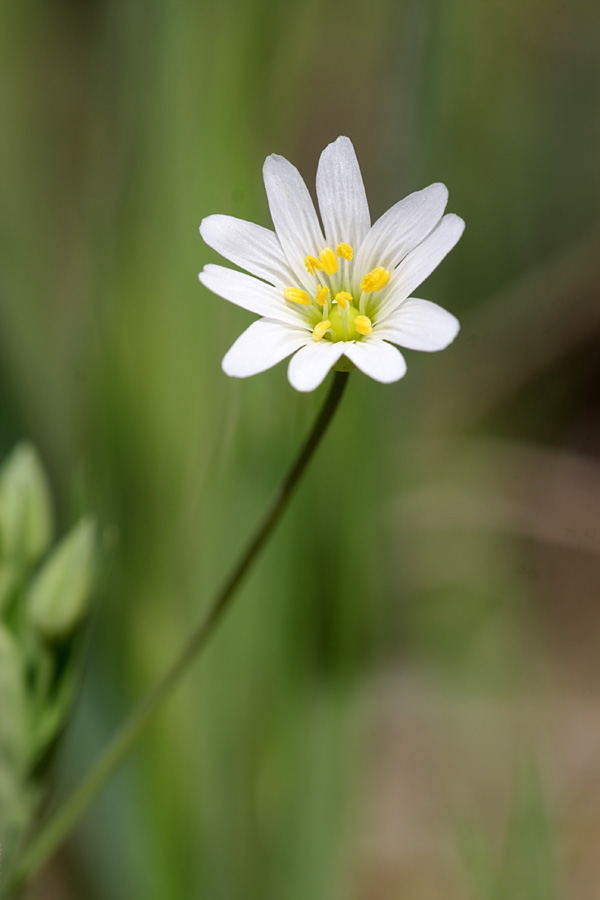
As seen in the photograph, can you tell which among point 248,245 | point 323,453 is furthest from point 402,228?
point 323,453

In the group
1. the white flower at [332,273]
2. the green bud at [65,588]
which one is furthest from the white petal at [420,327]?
the green bud at [65,588]

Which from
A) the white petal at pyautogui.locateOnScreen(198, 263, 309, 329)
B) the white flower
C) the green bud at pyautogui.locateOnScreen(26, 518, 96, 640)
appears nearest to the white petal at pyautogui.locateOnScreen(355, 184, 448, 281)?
the white flower

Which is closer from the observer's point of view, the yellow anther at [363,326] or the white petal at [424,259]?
the white petal at [424,259]

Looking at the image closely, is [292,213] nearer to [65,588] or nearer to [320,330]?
[320,330]

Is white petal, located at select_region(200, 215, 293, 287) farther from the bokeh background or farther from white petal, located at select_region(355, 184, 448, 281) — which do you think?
the bokeh background

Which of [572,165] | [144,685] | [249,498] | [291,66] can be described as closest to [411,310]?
[249,498]

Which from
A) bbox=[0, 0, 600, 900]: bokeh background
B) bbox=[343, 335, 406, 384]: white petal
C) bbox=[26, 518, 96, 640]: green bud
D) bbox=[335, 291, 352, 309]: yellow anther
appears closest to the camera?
bbox=[343, 335, 406, 384]: white petal

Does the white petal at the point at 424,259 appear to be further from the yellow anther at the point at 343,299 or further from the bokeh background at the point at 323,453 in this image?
the bokeh background at the point at 323,453
